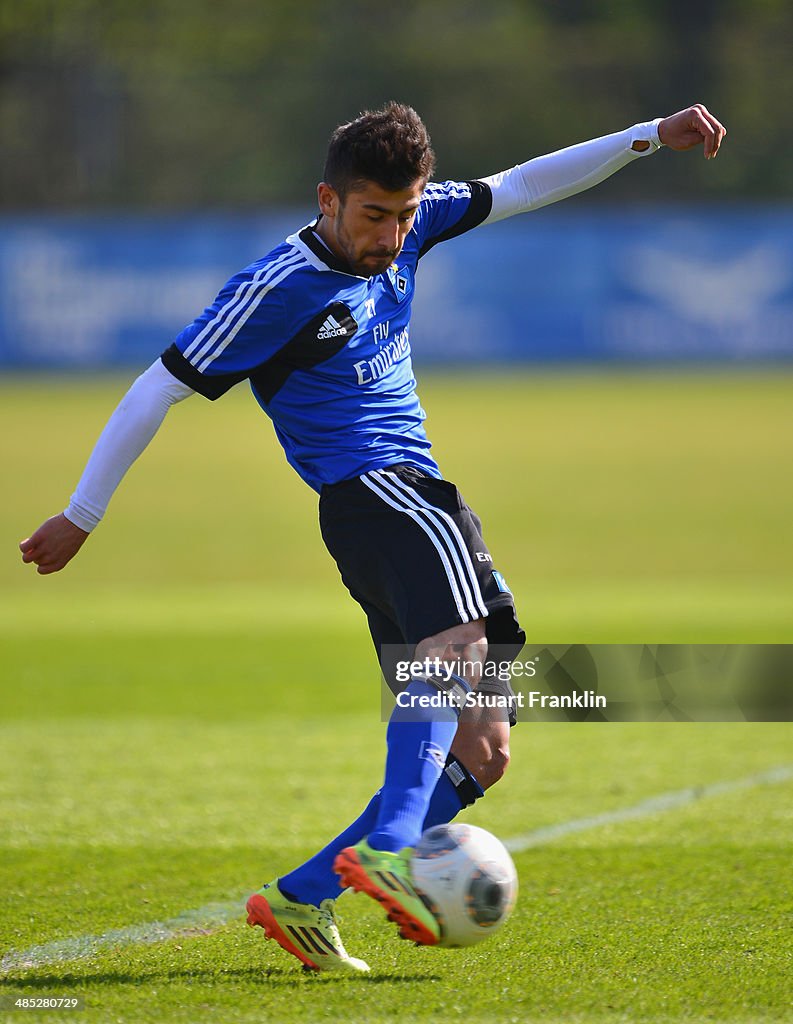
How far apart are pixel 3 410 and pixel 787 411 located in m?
12.6

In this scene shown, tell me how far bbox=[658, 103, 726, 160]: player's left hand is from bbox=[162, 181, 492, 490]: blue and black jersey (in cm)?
91

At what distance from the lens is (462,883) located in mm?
3318

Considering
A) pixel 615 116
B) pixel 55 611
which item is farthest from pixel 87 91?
pixel 55 611

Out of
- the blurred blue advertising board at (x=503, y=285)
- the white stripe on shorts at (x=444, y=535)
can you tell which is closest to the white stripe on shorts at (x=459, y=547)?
the white stripe on shorts at (x=444, y=535)

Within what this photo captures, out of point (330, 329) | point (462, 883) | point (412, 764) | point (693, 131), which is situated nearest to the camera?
point (462, 883)

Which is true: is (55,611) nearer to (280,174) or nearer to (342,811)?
(342,811)

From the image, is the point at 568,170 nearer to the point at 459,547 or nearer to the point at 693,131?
the point at 693,131

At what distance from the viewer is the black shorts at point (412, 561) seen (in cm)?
363

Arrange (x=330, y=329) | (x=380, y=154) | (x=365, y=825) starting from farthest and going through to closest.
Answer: (x=365, y=825) < (x=330, y=329) < (x=380, y=154)

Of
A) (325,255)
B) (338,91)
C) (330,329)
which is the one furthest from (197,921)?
(338,91)

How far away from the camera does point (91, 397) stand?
85.1 feet

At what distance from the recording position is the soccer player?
3.63 m

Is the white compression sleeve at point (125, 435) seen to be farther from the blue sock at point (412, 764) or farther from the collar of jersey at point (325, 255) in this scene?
the blue sock at point (412, 764)

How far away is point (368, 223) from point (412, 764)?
4.38ft
